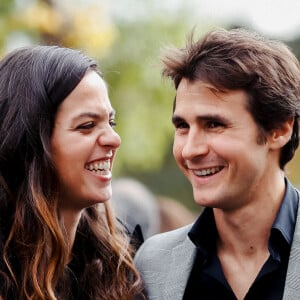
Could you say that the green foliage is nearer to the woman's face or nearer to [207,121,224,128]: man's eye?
the woman's face

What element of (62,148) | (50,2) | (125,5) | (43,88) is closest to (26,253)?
(62,148)

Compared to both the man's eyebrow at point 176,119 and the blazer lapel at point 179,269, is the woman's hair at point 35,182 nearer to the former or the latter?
the blazer lapel at point 179,269

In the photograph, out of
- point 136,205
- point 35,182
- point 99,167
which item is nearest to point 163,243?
point 99,167

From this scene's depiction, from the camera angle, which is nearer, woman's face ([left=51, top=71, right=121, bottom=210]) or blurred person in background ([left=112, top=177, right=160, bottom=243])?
woman's face ([left=51, top=71, right=121, bottom=210])

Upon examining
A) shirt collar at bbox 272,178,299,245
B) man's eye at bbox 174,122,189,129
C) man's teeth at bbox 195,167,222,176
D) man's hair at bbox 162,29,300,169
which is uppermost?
man's hair at bbox 162,29,300,169

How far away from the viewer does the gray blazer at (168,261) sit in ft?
14.2

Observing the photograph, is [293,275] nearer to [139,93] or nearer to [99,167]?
[99,167]

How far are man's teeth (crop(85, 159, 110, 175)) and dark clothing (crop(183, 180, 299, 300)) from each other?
22.4 inches

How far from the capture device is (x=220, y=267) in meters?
4.34

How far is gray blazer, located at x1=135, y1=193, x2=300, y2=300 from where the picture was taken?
433 cm

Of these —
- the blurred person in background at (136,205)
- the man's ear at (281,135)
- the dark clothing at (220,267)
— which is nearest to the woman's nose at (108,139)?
the dark clothing at (220,267)

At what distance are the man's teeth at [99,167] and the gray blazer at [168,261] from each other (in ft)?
1.79

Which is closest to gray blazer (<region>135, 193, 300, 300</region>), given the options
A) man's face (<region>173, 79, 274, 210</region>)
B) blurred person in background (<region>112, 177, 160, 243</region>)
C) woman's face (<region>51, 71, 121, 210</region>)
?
man's face (<region>173, 79, 274, 210</region>)

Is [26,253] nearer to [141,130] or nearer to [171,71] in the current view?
A: [171,71]
